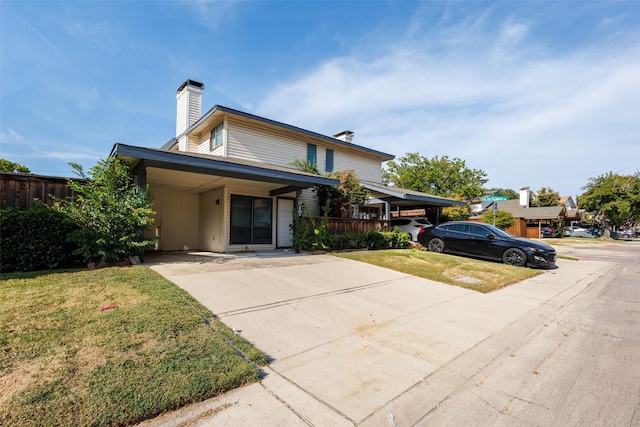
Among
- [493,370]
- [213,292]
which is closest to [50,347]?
[213,292]

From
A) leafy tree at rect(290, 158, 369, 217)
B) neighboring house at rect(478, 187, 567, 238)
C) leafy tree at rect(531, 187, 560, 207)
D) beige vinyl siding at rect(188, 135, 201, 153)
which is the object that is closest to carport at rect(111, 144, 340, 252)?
leafy tree at rect(290, 158, 369, 217)

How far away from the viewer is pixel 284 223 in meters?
12.5

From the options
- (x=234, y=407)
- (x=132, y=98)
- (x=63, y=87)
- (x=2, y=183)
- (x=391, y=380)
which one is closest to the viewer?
(x=234, y=407)

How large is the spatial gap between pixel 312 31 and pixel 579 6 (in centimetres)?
794

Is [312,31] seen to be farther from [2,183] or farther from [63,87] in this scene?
[2,183]

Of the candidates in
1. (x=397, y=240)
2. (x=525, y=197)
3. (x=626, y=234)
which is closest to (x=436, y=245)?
(x=397, y=240)

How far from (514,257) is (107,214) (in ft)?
39.4

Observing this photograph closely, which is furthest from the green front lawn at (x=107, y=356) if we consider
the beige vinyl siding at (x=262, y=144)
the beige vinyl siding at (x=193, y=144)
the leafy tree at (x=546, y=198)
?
the leafy tree at (x=546, y=198)

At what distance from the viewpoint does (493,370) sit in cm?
313

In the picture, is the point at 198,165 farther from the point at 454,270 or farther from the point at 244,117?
the point at 454,270

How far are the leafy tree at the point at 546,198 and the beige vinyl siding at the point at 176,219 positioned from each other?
48.7 metres

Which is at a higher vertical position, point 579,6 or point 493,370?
point 579,6

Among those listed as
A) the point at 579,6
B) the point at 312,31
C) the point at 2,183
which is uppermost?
the point at 312,31

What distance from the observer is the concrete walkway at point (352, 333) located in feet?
7.79
